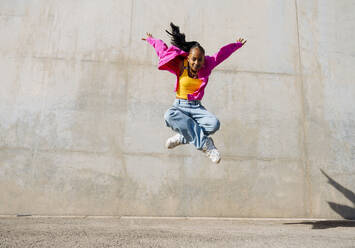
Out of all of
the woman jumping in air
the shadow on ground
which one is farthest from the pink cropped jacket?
the shadow on ground

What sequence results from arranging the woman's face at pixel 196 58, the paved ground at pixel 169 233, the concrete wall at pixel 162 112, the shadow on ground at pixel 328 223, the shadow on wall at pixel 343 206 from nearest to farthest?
the woman's face at pixel 196 58
the paved ground at pixel 169 233
the shadow on ground at pixel 328 223
the concrete wall at pixel 162 112
the shadow on wall at pixel 343 206

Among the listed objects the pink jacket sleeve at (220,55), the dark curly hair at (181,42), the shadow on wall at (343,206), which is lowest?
the shadow on wall at (343,206)

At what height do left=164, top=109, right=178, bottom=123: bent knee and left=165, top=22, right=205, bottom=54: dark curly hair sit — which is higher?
left=165, top=22, right=205, bottom=54: dark curly hair

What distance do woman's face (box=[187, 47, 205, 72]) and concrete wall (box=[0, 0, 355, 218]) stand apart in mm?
2990

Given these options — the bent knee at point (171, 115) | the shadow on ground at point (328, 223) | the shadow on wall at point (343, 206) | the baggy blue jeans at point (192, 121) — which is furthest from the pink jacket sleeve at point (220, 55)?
the shadow on wall at point (343, 206)

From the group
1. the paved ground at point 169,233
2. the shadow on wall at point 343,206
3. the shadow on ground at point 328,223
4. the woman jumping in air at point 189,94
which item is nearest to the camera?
the woman jumping in air at point 189,94

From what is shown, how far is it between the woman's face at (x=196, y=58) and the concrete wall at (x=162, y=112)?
2990mm

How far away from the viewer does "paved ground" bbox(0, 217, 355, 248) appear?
15.2ft

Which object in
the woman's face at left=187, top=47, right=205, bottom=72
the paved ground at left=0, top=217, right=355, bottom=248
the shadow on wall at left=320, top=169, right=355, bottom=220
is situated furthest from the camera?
the shadow on wall at left=320, top=169, right=355, bottom=220

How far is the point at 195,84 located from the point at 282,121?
11.8 feet

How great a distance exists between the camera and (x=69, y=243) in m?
4.50

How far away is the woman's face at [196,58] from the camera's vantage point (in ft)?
14.1

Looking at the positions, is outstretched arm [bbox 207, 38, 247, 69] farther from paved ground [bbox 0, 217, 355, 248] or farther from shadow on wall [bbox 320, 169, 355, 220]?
shadow on wall [bbox 320, 169, 355, 220]

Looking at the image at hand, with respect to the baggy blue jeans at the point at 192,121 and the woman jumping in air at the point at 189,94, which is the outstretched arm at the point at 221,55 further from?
the baggy blue jeans at the point at 192,121
